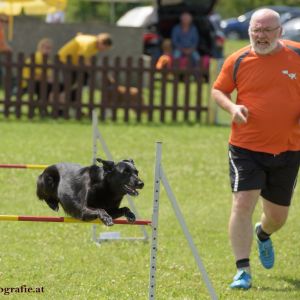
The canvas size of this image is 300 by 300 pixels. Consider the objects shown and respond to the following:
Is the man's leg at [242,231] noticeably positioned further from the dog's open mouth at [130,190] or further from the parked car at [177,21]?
the parked car at [177,21]

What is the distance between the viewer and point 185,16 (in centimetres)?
2292

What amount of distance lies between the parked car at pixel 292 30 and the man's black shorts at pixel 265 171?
64.6 ft

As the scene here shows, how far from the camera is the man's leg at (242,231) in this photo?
6.69m

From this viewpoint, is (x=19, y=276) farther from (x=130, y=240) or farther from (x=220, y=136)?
(x=220, y=136)

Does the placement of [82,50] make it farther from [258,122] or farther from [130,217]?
[130,217]

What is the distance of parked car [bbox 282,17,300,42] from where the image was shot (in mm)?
27000

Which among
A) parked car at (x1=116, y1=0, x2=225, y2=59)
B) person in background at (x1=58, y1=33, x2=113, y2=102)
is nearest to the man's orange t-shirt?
person in background at (x1=58, y1=33, x2=113, y2=102)

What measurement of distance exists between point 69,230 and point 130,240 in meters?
0.68

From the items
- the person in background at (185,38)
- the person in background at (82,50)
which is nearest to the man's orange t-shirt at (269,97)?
the person in background at (82,50)

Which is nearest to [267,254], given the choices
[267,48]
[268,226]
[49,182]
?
[268,226]

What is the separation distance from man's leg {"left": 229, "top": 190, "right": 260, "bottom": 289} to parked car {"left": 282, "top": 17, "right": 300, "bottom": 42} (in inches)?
782

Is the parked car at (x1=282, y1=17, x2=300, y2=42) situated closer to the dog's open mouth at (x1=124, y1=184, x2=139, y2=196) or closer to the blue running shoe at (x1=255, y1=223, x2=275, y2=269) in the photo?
the blue running shoe at (x1=255, y1=223, x2=275, y2=269)

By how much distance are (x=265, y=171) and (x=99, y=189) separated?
131 cm

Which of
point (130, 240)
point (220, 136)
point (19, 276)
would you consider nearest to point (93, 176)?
point (19, 276)
